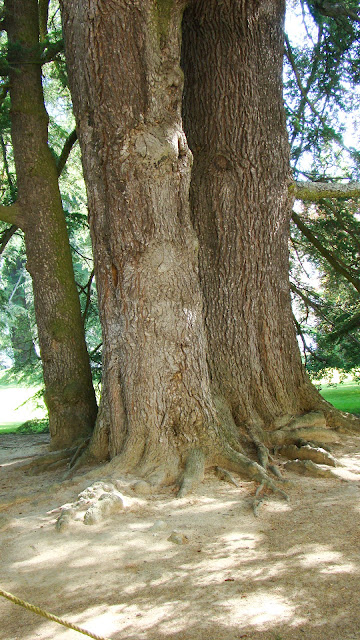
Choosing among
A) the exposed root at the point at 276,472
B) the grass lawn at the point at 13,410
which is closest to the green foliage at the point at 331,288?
the exposed root at the point at 276,472

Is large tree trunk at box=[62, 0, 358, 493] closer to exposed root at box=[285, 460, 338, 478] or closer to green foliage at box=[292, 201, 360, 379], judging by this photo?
exposed root at box=[285, 460, 338, 478]

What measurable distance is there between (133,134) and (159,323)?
5.71 feet

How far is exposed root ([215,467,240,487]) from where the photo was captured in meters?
5.09

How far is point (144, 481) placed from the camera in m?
4.94

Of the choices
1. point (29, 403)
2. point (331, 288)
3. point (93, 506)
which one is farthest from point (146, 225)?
point (29, 403)

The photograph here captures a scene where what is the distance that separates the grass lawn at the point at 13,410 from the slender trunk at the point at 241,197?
26.4 ft

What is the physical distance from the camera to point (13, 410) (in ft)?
45.7

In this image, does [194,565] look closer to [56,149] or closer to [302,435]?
[302,435]

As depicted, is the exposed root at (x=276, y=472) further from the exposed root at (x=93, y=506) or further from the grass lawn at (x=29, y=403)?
the grass lawn at (x=29, y=403)

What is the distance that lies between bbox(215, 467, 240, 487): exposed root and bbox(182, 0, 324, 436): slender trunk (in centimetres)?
133

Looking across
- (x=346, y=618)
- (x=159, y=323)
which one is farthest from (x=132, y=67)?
(x=346, y=618)

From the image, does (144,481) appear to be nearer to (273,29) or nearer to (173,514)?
(173,514)

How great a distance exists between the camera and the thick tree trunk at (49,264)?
733 cm

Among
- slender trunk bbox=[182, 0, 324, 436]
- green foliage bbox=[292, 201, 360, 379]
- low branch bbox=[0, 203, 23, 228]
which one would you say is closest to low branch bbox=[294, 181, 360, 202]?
slender trunk bbox=[182, 0, 324, 436]
